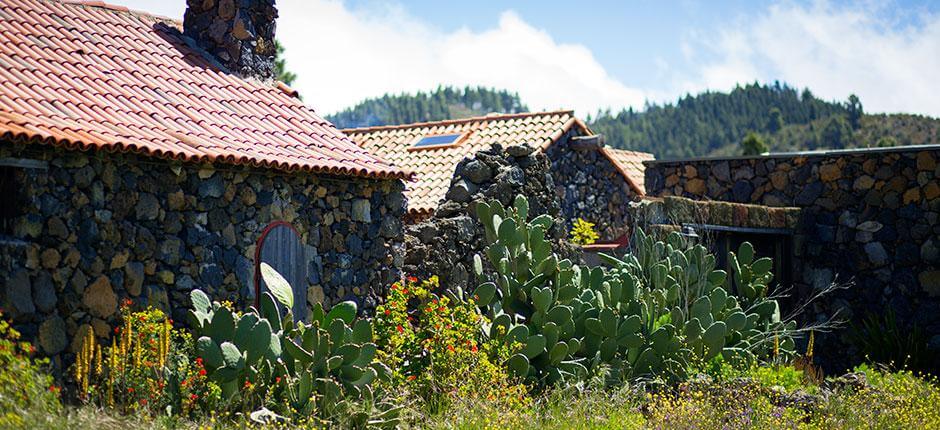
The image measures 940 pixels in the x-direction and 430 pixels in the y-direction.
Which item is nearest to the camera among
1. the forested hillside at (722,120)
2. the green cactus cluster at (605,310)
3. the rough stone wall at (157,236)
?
the rough stone wall at (157,236)

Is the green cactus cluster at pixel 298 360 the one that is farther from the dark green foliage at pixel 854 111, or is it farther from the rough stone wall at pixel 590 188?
the dark green foliage at pixel 854 111

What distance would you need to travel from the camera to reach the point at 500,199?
1297cm

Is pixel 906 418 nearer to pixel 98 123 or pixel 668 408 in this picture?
pixel 668 408

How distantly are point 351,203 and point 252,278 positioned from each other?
6.17ft

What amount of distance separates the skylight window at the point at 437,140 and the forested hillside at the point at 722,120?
2277cm

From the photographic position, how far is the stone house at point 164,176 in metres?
9.28

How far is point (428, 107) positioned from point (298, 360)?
6661 cm

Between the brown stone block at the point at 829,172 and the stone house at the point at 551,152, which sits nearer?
the brown stone block at the point at 829,172

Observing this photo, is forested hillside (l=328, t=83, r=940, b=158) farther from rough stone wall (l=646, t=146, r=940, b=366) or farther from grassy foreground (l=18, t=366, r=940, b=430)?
grassy foreground (l=18, t=366, r=940, b=430)

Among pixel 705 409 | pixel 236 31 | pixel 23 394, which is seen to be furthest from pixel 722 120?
pixel 23 394

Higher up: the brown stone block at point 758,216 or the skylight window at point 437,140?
the skylight window at point 437,140

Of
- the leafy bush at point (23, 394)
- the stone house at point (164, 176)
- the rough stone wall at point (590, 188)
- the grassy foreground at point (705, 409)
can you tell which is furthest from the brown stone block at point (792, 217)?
the leafy bush at point (23, 394)

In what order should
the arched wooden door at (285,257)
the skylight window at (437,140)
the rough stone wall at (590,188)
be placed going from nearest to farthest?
the arched wooden door at (285,257) < the rough stone wall at (590,188) < the skylight window at (437,140)

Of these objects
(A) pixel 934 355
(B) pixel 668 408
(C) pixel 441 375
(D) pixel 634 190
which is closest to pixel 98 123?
(C) pixel 441 375
